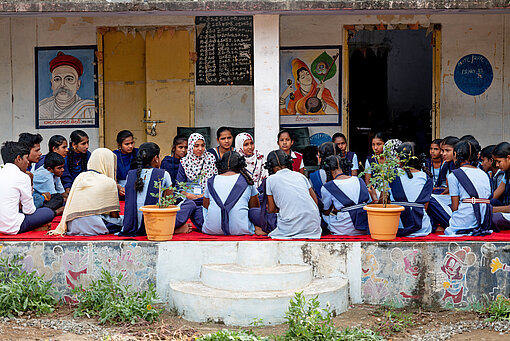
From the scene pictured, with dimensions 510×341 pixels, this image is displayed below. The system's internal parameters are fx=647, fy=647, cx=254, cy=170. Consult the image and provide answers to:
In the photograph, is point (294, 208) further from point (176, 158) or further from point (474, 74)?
point (474, 74)

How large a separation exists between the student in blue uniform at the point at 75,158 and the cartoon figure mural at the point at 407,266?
13.6 feet

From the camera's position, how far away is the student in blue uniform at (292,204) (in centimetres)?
590

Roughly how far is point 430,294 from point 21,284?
352 cm

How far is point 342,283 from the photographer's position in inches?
219

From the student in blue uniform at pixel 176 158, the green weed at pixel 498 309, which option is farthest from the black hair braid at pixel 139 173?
the green weed at pixel 498 309

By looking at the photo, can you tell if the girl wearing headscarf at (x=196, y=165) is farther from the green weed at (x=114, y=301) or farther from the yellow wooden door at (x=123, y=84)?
the yellow wooden door at (x=123, y=84)

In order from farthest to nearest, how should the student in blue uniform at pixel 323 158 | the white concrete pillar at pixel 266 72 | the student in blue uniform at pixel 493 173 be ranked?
the white concrete pillar at pixel 266 72
the student in blue uniform at pixel 493 173
the student in blue uniform at pixel 323 158

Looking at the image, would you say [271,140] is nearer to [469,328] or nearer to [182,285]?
[182,285]

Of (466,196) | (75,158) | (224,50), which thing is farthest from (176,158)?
(466,196)

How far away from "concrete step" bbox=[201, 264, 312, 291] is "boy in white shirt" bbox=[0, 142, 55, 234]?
1.88 meters

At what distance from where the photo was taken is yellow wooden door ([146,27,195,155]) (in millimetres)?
9586

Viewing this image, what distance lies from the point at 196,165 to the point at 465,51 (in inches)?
178

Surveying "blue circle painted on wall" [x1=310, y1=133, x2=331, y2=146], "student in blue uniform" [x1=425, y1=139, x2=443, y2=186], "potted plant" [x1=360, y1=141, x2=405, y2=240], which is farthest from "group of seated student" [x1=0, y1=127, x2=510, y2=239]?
"blue circle painted on wall" [x1=310, y1=133, x2=331, y2=146]

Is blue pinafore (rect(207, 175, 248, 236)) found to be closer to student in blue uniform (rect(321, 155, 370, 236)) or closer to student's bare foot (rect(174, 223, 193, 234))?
student's bare foot (rect(174, 223, 193, 234))
